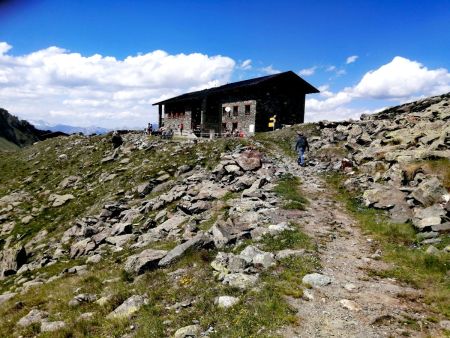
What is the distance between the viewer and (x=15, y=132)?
176125 millimetres

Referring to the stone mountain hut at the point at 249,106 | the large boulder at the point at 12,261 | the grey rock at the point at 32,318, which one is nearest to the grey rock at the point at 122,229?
the large boulder at the point at 12,261

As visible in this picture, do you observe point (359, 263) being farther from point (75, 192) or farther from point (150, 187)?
point (75, 192)

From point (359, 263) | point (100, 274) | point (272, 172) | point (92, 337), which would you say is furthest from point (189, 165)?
point (92, 337)

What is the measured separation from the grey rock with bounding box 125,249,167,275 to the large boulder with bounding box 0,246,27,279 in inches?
386

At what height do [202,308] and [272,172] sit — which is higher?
[272,172]

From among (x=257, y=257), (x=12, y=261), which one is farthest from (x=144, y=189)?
(x=257, y=257)

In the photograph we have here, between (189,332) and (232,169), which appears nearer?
(189,332)

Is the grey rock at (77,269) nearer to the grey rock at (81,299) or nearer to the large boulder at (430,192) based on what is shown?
the grey rock at (81,299)

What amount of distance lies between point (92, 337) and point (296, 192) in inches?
564

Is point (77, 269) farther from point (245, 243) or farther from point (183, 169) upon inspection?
point (183, 169)

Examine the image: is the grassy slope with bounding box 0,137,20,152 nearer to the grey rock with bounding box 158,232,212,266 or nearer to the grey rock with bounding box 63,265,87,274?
the grey rock with bounding box 63,265,87,274

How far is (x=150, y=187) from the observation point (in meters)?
27.7

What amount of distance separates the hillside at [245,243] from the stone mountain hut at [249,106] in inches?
669

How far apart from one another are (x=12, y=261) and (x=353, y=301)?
18876 millimetres
